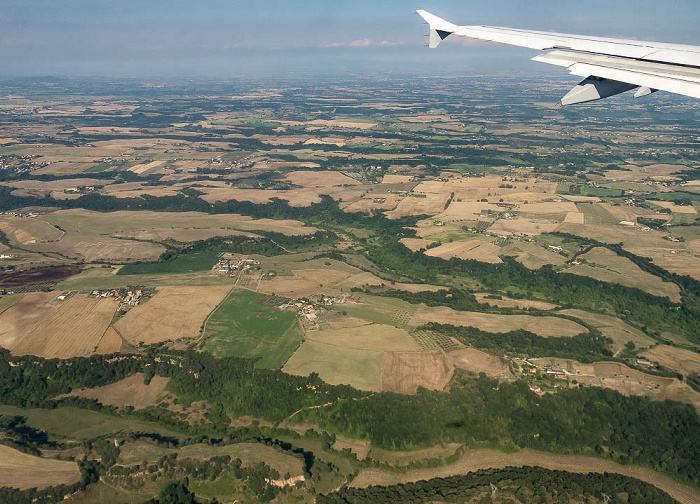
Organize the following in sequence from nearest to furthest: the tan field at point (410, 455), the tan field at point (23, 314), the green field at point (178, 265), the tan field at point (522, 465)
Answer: the tan field at point (522, 465), the tan field at point (410, 455), the tan field at point (23, 314), the green field at point (178, 265)

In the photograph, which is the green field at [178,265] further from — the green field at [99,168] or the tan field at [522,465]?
the green field at [99,168]

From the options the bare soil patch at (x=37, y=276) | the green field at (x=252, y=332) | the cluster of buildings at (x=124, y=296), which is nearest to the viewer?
the green field at (x=252, y=332)

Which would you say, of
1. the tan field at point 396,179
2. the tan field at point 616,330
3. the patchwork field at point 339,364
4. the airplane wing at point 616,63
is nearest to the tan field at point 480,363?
the patchwork field at point 339,364

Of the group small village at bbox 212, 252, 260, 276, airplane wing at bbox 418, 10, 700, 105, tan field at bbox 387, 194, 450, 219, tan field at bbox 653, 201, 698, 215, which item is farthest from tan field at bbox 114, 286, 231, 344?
tan field at bbox 653, 201, 698, 215

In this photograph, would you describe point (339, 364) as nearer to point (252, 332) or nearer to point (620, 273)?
point (252, 332)

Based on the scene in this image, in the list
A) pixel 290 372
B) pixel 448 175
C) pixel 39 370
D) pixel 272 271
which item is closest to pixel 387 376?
pixel 290 372

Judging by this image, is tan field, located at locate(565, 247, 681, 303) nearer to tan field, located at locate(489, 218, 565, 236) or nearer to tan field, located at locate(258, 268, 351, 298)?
tan field, located at locate(489, 218, 565, 236)

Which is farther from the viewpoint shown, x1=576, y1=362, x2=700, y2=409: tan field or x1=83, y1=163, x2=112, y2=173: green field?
x1=83, y1=163, x2=112, y2=173: green field
